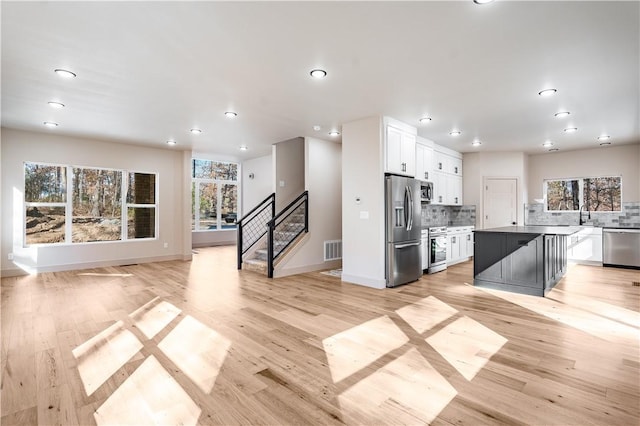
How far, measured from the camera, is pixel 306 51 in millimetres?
3121

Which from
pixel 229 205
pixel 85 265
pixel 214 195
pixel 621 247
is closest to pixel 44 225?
pixel 85 265

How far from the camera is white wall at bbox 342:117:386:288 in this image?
17.3ft

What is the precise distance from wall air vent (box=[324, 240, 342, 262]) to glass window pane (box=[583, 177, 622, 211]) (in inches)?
238

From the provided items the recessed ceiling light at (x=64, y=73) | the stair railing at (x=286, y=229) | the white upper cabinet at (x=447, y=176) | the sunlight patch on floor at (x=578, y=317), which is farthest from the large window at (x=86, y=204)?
the sunlight patch on floor at (x=578, y=317)

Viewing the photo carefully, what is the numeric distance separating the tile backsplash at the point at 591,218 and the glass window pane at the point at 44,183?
1052cm

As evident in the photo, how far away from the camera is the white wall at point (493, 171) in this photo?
816cm

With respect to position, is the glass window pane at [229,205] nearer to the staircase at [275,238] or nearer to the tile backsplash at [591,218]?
the staircase at [275,238]

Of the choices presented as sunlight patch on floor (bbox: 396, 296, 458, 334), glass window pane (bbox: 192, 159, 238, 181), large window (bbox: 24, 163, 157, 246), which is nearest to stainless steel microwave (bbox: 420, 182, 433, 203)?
sunlight patch on floor (bbox: 396, 296, 458, 334)

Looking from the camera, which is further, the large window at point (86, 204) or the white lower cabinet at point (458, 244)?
the white lower cabinet at point (458, 244)

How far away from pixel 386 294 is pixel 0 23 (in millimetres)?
4964

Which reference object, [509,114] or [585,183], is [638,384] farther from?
[585,183]

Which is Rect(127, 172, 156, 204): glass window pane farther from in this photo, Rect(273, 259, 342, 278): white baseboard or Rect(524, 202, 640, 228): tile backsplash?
Rect(524, 202, 640, 228): tile backsplash

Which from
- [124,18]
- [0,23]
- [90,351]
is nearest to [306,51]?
A: [124,18]

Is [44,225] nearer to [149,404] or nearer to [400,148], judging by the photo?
[149,404]
